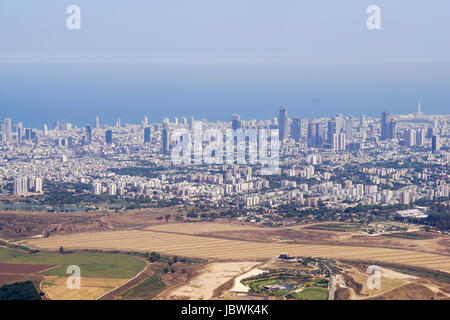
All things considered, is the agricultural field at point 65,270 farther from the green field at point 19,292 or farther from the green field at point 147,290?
the green field at point 147,290

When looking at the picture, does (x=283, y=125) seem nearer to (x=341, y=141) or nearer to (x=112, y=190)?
(x=341, y=141)

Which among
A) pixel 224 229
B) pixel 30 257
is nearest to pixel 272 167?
pixel 224 229

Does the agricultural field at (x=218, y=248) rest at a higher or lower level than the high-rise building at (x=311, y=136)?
lower

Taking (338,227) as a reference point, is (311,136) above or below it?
above

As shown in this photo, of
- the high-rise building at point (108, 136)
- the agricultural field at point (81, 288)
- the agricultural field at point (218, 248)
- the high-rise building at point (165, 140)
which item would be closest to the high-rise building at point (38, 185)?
the agricultural field at point (218, 248)

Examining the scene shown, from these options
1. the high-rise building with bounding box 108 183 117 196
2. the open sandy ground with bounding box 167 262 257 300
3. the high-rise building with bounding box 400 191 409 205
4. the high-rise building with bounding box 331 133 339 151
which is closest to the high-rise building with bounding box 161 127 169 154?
the high-rise building with bounding box 331 133 339 151

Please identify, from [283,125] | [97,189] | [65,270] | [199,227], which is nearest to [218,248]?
[199,227]
